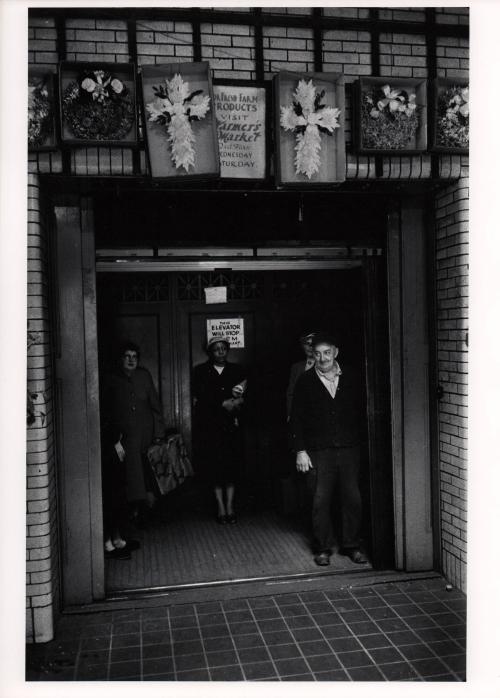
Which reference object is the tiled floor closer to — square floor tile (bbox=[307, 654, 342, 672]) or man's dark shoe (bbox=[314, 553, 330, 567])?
square floor tile (bbox=[307, 654, 342, 672])

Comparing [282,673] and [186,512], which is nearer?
[282,673]

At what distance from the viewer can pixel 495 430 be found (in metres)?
3.55

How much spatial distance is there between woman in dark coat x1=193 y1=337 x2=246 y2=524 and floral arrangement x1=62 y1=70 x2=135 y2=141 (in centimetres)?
257

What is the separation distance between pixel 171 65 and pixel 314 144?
1048 mm

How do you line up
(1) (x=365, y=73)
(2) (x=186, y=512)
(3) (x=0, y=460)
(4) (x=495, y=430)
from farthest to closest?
(2) (x=186, y=512)
(1) (x=365, y=73)
(4) (x=495, y=430)
(3) (x=0, y=460)

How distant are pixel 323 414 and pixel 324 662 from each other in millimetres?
1919

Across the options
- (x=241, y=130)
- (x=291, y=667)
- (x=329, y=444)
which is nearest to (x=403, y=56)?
(x=241, y=130)

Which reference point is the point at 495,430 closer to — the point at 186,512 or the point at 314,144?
the point at 314,144

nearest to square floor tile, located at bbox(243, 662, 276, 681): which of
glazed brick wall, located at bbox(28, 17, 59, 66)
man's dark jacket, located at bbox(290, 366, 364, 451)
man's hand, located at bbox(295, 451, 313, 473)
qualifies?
man's hand, located at bbox(295, 451, 313, 473)

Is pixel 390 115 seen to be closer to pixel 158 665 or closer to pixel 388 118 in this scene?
pixel 388 118

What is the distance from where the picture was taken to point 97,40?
3891 millimetres

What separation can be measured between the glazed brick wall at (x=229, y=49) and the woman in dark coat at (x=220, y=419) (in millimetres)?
2623

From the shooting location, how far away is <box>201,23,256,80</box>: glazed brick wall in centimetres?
401

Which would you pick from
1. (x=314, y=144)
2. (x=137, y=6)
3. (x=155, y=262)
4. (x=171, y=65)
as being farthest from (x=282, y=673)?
(x=137, y=6)
